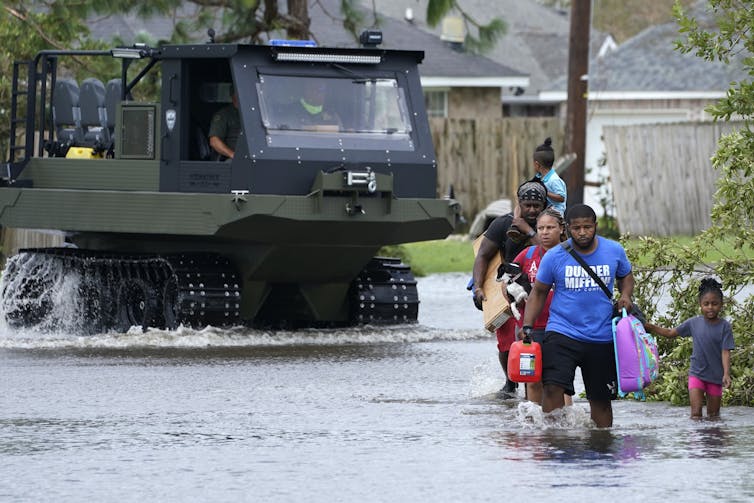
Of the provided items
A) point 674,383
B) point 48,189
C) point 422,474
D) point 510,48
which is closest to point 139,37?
point 48,189

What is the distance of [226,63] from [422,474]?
951cm

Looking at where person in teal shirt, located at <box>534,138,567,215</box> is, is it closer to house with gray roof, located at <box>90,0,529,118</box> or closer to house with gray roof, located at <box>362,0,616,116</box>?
house with gray roof, located at <box>90,0,529,118</box>

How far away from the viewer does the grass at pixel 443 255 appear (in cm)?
2862

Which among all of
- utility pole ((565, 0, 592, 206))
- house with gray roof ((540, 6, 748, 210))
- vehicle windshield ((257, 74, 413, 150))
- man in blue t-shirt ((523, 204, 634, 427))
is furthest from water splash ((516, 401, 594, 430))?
house with gray roof ((540, 6, 748, 210))

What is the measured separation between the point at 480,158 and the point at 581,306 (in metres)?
25.5

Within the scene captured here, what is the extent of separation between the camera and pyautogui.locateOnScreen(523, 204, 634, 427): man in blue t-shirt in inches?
431

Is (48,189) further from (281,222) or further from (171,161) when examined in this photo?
(281,222)

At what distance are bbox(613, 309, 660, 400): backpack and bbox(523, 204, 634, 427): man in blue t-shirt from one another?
0.11m

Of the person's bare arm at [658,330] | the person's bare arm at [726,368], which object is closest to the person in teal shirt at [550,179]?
the person's bare arm at [658,330]

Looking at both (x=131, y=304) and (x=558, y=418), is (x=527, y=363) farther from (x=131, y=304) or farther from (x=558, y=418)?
(x=131, y=304)

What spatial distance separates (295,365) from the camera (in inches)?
619

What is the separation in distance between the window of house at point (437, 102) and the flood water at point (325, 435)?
1223 inches

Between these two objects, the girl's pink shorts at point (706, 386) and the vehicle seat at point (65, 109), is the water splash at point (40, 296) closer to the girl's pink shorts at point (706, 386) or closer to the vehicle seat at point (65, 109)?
the vehicle seat at point (65, 109)

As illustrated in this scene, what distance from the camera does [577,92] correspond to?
30141 millimetres
